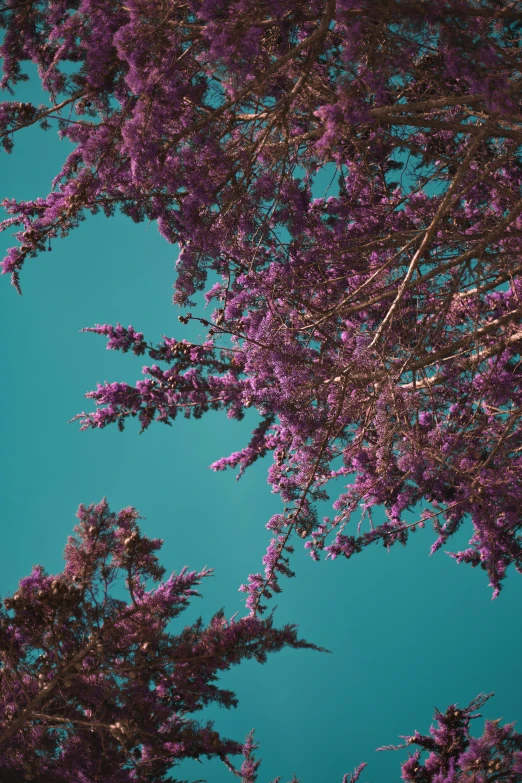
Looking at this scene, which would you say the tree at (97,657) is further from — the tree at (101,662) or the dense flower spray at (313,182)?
the dense flower spray at (313,182)

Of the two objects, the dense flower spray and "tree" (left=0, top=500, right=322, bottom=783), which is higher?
the dense flower spray

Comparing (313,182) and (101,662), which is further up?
A: (313,182)

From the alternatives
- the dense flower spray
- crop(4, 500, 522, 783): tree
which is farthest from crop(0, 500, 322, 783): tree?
the dense flower spray

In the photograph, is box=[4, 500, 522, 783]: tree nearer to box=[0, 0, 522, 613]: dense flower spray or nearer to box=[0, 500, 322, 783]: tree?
box=[0, 500, 322, 783]: tree

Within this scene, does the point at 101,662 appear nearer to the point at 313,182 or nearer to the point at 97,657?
the point at 97,657

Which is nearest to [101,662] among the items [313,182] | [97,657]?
[97,657]

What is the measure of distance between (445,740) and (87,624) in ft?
14.9

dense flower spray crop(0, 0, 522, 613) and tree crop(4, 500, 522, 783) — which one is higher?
dense flower spray crop(0, 0, 522, 613)

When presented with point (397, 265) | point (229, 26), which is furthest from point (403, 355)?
point (229, 26)

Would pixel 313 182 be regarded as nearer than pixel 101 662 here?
No

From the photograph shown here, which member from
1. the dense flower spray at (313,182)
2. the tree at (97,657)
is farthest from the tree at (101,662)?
the dense flower spray at (313,182)

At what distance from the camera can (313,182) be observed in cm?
552

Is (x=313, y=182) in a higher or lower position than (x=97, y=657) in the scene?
higher

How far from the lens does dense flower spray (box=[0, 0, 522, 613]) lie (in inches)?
151
